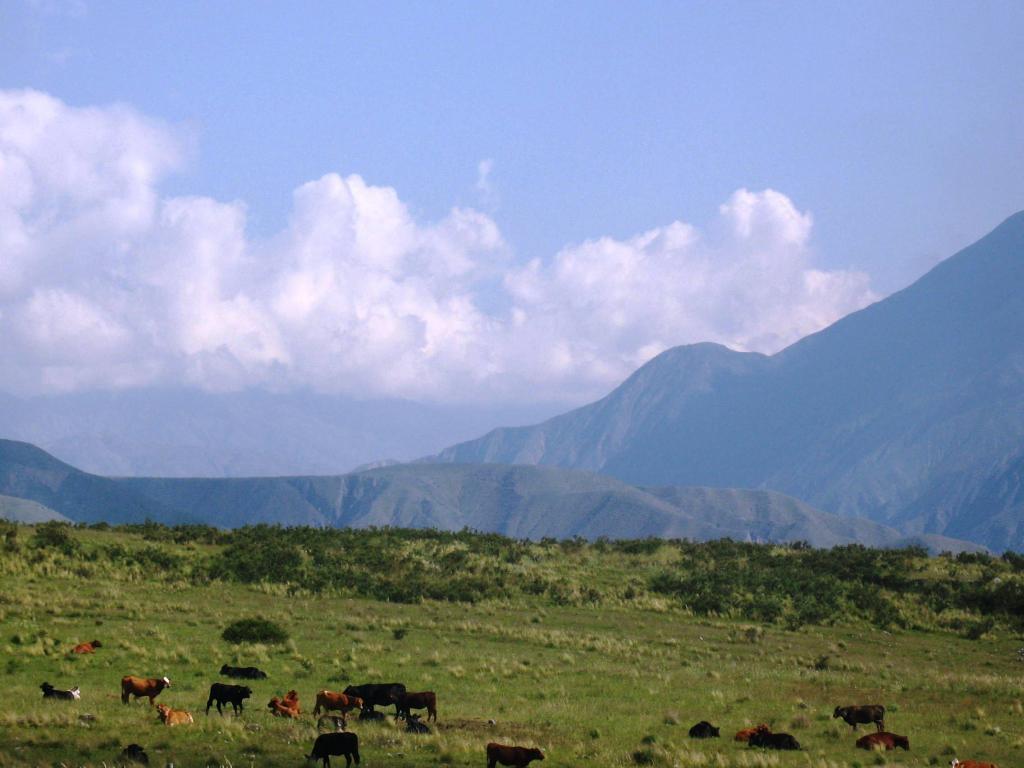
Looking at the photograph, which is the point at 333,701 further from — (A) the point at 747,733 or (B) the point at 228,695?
(A) the point at 747,733

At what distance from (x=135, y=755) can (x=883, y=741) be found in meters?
16.2

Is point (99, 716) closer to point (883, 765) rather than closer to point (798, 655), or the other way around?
point (883, 765)

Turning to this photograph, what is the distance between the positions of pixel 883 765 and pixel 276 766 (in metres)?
12.5

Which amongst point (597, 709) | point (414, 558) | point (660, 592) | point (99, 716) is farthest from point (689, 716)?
point (414, 558)

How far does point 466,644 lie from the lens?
41.2m

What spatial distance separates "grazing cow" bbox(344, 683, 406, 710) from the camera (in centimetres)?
2489

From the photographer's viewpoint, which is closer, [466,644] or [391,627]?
[466,644]

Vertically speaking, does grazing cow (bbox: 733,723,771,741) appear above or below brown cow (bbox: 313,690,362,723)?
above

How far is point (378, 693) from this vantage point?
82.2ft

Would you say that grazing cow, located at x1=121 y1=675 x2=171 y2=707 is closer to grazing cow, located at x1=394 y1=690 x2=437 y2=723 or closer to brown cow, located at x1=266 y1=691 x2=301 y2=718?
brown cow, located at x1=266 y1=691 x2=301 y2=718

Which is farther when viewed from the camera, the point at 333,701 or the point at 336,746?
the point at 333,701

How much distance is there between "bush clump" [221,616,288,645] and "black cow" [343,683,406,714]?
1305cm

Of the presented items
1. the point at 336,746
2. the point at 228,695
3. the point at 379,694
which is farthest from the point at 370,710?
the point at 336,746

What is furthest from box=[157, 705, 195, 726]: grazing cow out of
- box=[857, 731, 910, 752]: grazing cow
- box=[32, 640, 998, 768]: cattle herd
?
box=[857, 731, 910, 752]: grazing cow
